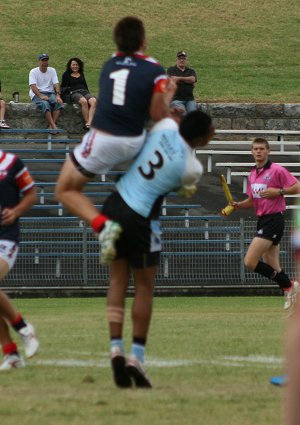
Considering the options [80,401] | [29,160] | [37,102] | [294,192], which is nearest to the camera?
[80,401]

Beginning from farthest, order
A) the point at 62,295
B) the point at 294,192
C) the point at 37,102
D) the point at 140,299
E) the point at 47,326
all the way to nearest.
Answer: the point at 37,102 → the point at 62,295 → the point at 294,192 → the point at 47,326 → the point at 140,299

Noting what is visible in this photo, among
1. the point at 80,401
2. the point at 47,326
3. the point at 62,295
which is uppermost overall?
the point at 80,401

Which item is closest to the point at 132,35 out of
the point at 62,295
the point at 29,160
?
the point at 62,295

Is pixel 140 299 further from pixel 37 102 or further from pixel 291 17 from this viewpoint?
pixel 291 17

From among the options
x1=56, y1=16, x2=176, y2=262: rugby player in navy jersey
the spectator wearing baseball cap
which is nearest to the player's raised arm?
x1=56, y1=16, x2=176, y2=262: rugby player in navy jersey

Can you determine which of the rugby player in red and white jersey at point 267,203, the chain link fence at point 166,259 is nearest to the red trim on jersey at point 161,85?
the rugby player in red and white jersey at point 267,203

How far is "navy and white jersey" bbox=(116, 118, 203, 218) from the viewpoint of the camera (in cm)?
845

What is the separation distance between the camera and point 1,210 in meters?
9.77

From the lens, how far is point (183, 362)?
9719mm

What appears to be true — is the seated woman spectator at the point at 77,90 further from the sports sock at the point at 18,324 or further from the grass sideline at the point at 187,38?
the sports sock at the point at 18,324

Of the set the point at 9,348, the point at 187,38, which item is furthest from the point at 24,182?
the point at 187,38

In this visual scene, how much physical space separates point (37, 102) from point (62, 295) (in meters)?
7.24

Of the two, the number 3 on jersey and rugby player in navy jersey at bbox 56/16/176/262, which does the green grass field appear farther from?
the number 3 on jersey

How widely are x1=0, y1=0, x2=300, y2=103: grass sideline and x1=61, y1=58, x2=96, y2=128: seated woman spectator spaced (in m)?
6.10
